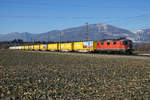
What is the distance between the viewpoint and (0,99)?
9.55m

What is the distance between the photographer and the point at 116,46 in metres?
48.7

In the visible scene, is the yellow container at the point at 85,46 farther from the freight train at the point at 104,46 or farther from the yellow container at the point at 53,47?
the yellow container at the point at 53,47

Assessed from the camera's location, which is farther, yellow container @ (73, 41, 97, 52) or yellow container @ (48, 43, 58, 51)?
yellow container @ (48, 43, 58, 51)

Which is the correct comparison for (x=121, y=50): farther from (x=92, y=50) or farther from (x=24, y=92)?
(x=24, y=92)

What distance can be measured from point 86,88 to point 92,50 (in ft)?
151

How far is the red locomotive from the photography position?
46.9 m

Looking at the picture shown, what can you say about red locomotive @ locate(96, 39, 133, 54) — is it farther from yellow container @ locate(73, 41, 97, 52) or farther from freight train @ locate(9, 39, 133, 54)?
yellow container @ locate(73, 41, 97, 52)

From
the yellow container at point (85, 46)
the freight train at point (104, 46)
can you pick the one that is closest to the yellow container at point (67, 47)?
the freight train at point (104, 46)

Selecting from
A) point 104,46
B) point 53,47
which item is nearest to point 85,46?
point 104,46

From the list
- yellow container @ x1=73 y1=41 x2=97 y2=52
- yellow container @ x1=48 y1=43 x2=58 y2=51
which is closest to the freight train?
yellow container @ x1=73 y1=41 x2=97 y2=52

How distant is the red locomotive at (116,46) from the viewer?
46875 millimetres

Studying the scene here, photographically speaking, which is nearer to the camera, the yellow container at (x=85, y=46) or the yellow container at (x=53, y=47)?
the yellow container at (x=85, y=46)

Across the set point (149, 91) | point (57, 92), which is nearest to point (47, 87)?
point (57, 92)

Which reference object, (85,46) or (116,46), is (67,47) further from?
(116,46)
